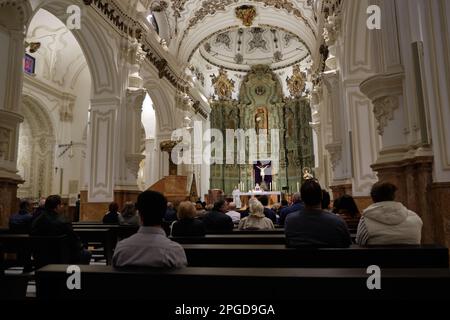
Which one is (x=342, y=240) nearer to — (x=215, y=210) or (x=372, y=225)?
(x=372, y=225)

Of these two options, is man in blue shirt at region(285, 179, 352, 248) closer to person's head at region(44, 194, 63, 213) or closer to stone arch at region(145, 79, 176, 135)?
person's head at region(44, 194, 63, 213)

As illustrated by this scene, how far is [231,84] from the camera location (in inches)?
868

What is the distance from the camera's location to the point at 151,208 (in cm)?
200

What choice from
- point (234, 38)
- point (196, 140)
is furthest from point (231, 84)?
point (196, 140)

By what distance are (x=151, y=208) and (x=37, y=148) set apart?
530 inches

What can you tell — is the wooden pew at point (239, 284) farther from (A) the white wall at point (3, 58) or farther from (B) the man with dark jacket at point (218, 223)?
(A) the white wall at point (3, 58)

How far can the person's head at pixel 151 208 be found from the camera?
1980 millimetres

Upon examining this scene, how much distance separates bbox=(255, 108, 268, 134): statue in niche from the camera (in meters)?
22.1

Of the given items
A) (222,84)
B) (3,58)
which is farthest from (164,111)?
(3,58)

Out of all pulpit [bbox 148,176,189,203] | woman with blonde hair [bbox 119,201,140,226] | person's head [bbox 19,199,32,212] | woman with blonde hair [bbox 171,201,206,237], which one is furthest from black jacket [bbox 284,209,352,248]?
pulpit [bbox 148,176,189,203]

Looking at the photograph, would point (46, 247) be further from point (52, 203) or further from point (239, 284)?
point (239, 284)

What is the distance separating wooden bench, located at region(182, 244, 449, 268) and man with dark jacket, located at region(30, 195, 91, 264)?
1.88 m

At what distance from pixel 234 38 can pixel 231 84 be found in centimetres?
285

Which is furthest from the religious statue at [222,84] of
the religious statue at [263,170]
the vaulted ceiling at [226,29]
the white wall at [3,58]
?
the white wall at [3,58]
